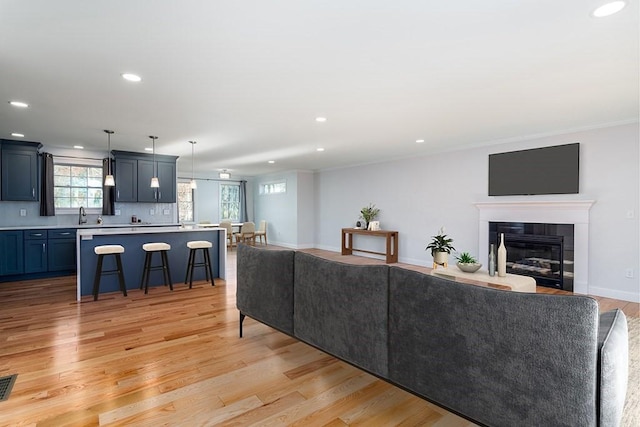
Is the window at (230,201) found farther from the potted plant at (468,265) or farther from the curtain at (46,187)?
the potted plant at (468,265)

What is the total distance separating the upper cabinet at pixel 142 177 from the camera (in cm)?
686

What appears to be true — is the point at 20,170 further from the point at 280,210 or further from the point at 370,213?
the point at 370,213

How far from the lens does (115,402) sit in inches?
84.4

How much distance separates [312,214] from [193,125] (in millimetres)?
5955

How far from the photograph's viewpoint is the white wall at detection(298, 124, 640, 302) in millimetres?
4586

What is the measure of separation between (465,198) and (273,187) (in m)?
6.67

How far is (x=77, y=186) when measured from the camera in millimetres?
6738

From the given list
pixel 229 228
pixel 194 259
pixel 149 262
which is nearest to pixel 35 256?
pixel 149 262

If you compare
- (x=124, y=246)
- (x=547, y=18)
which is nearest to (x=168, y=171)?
(x=124, y=246)

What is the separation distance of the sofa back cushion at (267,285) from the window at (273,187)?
760cm

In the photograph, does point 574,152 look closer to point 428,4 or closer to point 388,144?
point 388,144

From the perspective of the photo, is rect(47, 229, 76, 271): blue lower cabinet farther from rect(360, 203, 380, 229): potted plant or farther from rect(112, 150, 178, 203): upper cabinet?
rect(360, 203, 380, 229): potted plant

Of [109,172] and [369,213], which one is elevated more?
[109,172]

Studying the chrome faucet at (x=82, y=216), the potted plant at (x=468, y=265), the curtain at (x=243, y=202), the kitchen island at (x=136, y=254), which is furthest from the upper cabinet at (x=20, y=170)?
the potted plant at (x=468, y=265)
